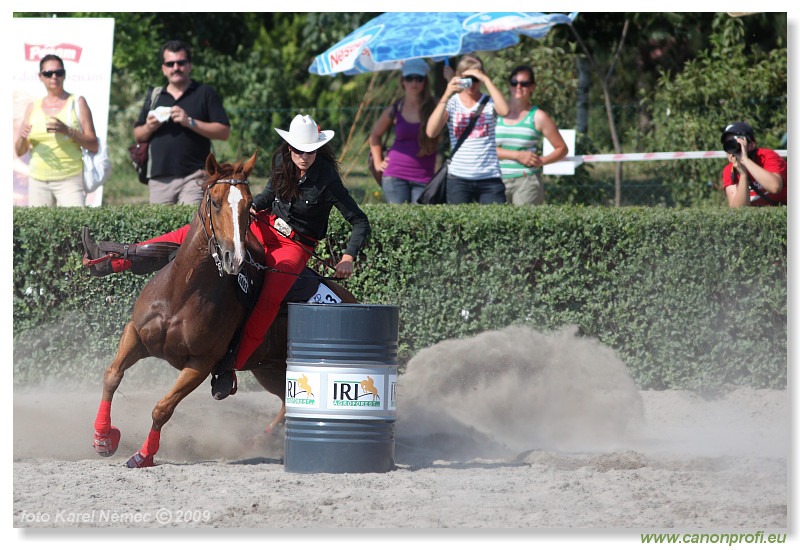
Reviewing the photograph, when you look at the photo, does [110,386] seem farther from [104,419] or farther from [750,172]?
[750,172]

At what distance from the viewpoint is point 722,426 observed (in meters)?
10.2

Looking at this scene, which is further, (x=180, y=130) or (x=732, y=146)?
(x=180, y=130)

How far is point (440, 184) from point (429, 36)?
2.55m

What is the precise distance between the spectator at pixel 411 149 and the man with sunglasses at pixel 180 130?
71.5 inches

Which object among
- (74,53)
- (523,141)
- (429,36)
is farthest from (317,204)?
(74,53)

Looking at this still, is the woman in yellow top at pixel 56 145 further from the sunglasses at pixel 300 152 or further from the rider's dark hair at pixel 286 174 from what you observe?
the sunglasses at pixel 300 152

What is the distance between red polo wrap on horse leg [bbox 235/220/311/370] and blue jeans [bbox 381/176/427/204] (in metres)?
4.03

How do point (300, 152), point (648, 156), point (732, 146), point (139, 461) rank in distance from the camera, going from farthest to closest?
point (648, 156)
point (732, 146)
point (300, 152)
point (139, 461)

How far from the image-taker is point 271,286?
8.18 m

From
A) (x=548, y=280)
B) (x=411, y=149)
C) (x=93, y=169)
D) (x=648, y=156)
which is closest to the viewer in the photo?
(x=548, y=280)

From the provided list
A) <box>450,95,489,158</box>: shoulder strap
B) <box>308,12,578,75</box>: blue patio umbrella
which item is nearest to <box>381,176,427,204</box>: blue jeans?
<box>450,95,489,158</box>: shoulder strap

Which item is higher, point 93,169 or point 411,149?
point 411,149

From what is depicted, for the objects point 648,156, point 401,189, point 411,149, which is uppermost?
point 648,156

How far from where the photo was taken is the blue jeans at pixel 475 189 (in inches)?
471
